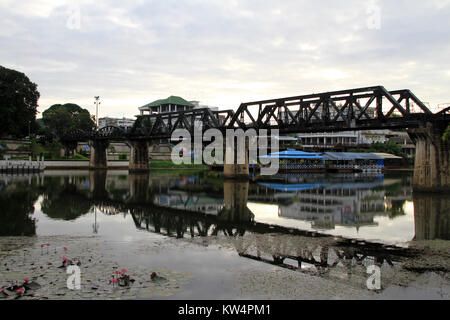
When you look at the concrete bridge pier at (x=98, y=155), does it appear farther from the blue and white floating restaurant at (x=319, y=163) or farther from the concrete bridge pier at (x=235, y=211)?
the concrete bridge pier at (x=235, y=211)

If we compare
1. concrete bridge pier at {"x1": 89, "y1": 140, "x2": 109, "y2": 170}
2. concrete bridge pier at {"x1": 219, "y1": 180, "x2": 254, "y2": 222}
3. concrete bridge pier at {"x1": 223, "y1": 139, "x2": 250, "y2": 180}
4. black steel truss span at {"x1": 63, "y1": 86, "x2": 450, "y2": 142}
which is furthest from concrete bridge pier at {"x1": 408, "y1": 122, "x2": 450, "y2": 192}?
concrete bridge pier at {"x1": 89, "y1": 140, "x2": 109, "y2": 170}

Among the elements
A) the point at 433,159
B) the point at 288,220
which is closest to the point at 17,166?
the point at 288,220

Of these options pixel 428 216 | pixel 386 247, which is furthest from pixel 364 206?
pixel 386 247

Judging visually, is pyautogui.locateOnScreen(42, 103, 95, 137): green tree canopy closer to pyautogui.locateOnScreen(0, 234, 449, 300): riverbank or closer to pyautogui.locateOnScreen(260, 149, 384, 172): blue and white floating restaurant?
pyautogui.locateOnScreen(260, 149, 384, 172): blue and white floating restaurant

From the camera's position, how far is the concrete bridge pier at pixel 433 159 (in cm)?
3944

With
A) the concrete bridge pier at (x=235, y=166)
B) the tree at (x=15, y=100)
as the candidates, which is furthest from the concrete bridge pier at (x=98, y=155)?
the concrete bridge pier at (x=235, y=166)

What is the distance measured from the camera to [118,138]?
9138 cm

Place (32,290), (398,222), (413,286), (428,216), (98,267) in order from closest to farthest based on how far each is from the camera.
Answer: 1. (32,290)
2. (413,286)
3. (98,267)
4. (398,222)
5. (428,216)

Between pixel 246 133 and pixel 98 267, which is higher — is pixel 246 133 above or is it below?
above

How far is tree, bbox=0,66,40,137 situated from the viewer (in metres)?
87.4

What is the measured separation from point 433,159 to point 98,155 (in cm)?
8225

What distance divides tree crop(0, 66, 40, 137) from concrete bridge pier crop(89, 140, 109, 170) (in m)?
16.7

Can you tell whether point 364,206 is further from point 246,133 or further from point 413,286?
point 246,133

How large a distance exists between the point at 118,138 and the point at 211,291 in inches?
3323
